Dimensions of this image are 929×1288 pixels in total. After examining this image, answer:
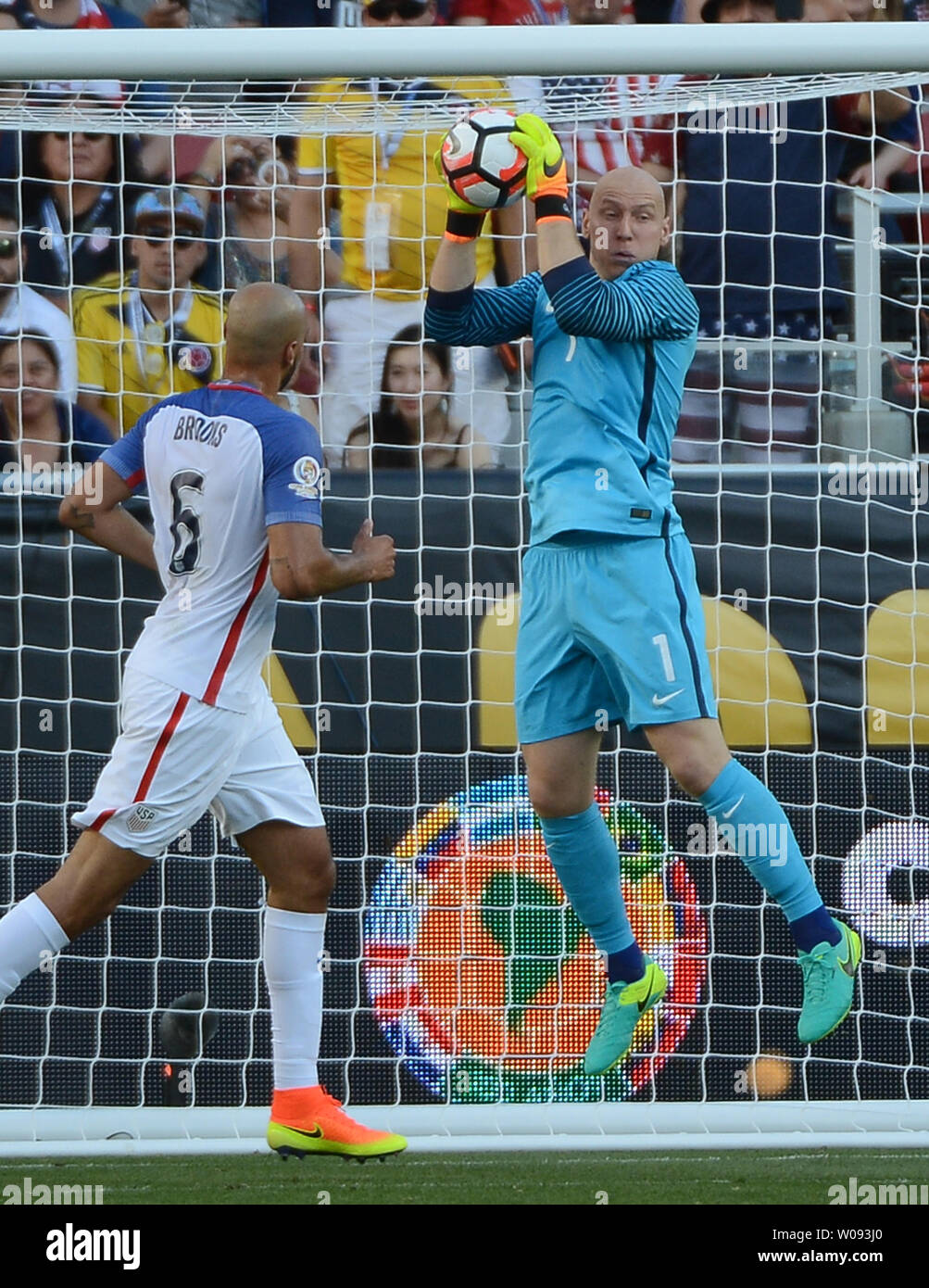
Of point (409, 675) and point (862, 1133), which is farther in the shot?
point (409, 675)

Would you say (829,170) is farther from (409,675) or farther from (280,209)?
(409,675)

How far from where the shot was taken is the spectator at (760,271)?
5094 mm

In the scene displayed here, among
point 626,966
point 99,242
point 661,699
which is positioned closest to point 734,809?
point 661,699

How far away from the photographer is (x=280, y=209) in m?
5.38

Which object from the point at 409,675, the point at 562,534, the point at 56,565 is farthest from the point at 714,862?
the point at 56,565

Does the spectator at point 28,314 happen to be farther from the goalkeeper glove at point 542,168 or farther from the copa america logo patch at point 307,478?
the goalkeeper glove at point 542,168

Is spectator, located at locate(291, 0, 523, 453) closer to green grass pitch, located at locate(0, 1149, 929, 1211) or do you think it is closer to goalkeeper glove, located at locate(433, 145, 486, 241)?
goalkeeper glove, located at locate(433, 145, 486, 241)

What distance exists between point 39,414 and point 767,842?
2.61m

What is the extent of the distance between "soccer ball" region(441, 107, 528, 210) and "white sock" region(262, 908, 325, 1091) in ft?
5.08

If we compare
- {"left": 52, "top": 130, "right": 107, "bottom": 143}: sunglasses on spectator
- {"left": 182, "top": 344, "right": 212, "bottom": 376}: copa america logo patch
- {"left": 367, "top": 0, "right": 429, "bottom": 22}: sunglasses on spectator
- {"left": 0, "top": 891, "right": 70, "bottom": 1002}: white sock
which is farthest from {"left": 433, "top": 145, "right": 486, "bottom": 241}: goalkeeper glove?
{"left": 367, "top": 0, "right": 429, "bottom": 22}: sunglasses on spectator

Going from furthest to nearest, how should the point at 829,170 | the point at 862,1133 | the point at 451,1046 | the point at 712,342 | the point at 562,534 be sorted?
the point at 829,170 → the point at 712,342 → the point at 451,1046 → the point at 862,1133 → the point at 562,534

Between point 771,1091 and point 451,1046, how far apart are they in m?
0.88

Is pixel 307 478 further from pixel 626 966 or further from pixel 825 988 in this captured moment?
→ pixel 825 988

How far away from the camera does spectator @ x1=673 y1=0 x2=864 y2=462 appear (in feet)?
16.7
